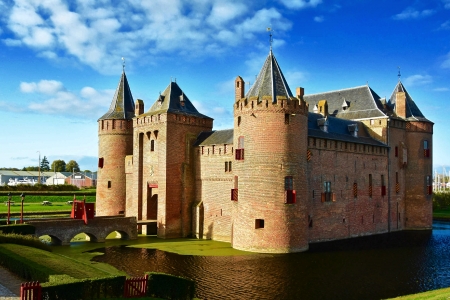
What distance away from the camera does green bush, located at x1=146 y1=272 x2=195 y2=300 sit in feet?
43.3

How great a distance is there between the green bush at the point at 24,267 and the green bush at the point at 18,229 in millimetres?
7424

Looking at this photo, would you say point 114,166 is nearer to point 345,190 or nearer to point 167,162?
point 167,162

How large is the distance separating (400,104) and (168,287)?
1140 inches

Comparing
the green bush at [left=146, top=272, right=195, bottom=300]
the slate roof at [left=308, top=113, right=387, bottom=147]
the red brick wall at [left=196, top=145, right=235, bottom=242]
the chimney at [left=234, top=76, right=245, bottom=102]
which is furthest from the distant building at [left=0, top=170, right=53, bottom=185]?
the green bush at [left=146, top=272, right=195, bottom=300]

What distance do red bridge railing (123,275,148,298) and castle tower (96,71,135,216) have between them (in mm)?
22342

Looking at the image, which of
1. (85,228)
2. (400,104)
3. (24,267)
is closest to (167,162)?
(85,228)

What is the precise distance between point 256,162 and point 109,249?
992cm

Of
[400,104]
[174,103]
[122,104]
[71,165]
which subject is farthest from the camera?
[71,165]

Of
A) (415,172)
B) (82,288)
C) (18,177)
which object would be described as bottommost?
(82,288)

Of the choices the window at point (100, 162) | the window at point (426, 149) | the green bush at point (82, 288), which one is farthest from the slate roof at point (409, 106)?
the green bush at point (82, 288)

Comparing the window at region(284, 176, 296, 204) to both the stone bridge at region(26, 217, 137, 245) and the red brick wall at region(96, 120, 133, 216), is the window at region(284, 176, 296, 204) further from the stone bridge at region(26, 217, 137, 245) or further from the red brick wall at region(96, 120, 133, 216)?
the red brick wall at region(96, 120, 133, 216)

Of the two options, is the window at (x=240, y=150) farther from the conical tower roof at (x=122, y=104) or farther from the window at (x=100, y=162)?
the window at (x=100, y=162)

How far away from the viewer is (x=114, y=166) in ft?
114

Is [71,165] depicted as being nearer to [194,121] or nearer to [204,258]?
[194,121]
